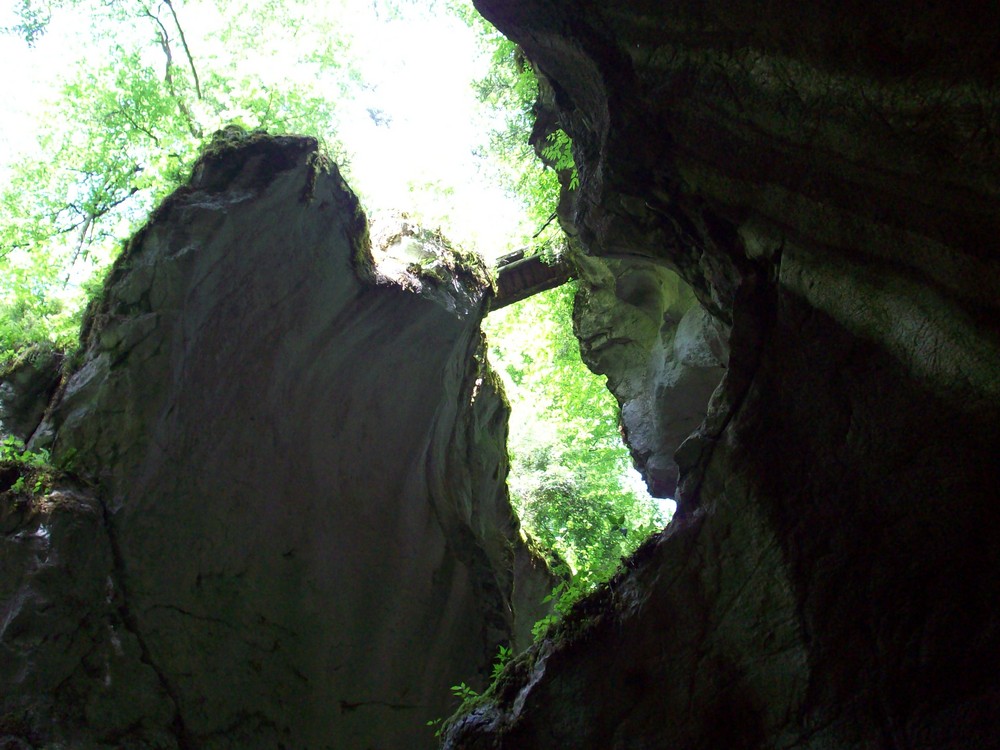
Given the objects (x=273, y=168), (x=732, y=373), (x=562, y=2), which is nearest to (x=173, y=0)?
(x=273, y=168)

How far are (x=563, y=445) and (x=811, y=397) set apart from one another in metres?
11.0

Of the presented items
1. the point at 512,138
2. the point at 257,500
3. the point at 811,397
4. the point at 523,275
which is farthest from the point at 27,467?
the point at 512,138

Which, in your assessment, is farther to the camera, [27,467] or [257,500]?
[257,500]

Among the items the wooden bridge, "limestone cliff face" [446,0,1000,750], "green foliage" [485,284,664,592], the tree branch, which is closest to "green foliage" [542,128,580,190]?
"limestone cliff face" [446,0,1000,750]

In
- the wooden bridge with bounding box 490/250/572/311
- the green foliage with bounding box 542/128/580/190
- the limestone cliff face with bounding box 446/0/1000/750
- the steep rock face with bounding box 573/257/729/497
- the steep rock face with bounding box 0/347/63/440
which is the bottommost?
the limestone cliff face with bounding box 446/0/1000/750

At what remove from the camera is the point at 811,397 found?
450cm

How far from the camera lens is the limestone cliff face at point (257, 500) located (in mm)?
5855

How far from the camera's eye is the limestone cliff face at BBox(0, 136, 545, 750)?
586cm

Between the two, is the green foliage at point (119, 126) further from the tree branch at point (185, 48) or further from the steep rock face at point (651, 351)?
Result: the steep rock face at point (651, 351)

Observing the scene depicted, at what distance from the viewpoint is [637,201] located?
6055 mm

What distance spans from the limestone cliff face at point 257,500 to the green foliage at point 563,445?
345cm

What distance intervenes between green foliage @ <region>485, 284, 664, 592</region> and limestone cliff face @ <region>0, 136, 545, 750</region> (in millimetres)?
3453

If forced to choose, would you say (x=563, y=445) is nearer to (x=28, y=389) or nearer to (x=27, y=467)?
(x=28, y=389)

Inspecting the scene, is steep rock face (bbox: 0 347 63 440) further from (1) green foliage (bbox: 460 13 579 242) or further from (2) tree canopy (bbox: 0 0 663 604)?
(1) green foliage (bbox: 460 13 579 242)
